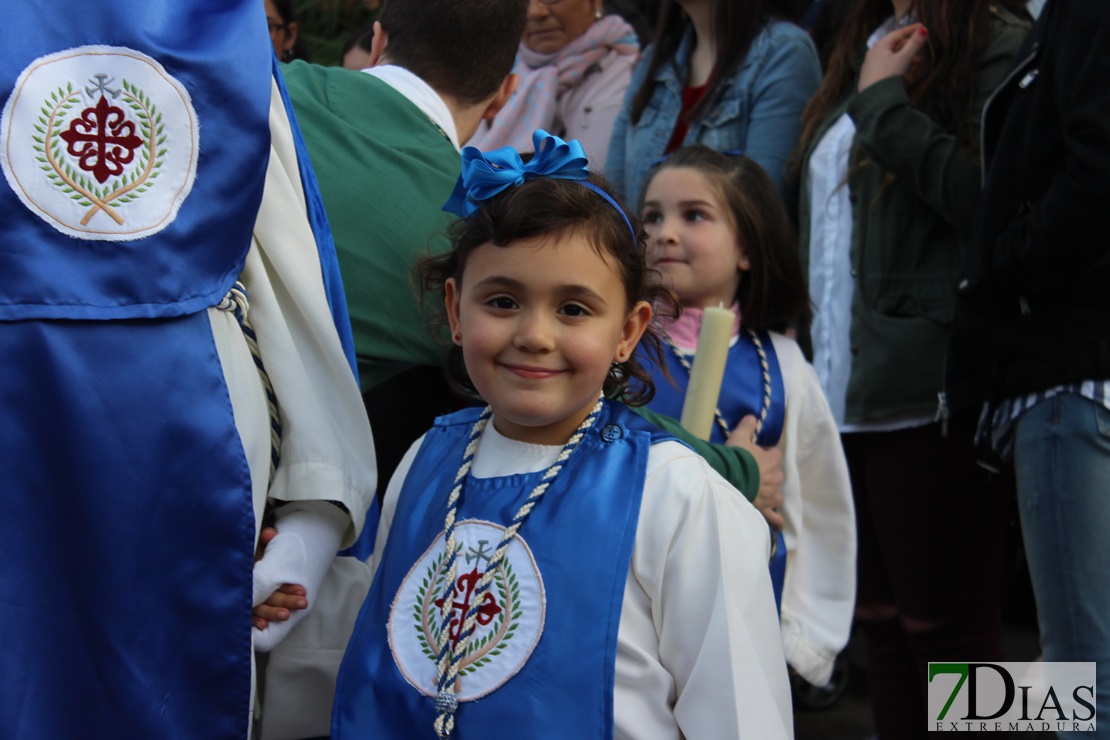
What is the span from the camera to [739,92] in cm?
369

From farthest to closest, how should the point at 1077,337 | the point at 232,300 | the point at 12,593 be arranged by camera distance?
the point at 1077,337 < the point at 232,300 < the point at 12,593

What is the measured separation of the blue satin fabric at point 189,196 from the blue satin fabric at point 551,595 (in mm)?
521

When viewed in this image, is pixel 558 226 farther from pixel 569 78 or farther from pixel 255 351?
pixel 569 78

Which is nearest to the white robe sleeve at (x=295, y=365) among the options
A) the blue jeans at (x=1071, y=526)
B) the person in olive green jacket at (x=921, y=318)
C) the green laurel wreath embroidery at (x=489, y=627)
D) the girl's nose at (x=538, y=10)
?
the green laurel wreath embroidery at (x=489, y=627)

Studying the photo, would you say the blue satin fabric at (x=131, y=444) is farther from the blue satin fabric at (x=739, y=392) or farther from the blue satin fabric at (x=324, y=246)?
the blue satin fabric at (x=739, y=392)

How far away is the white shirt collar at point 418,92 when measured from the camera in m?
2.66

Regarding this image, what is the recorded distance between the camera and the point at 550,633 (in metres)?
1.77

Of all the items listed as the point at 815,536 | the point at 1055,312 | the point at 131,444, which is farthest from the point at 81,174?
the point at 1055,312

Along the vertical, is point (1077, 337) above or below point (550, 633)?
above

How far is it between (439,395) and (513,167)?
80cm

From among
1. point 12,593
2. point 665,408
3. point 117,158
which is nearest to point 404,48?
point 665,408

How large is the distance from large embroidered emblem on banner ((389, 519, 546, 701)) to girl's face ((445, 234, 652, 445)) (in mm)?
215

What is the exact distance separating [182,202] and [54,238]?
7.1 inches

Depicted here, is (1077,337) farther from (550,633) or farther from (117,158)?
(117,158)
